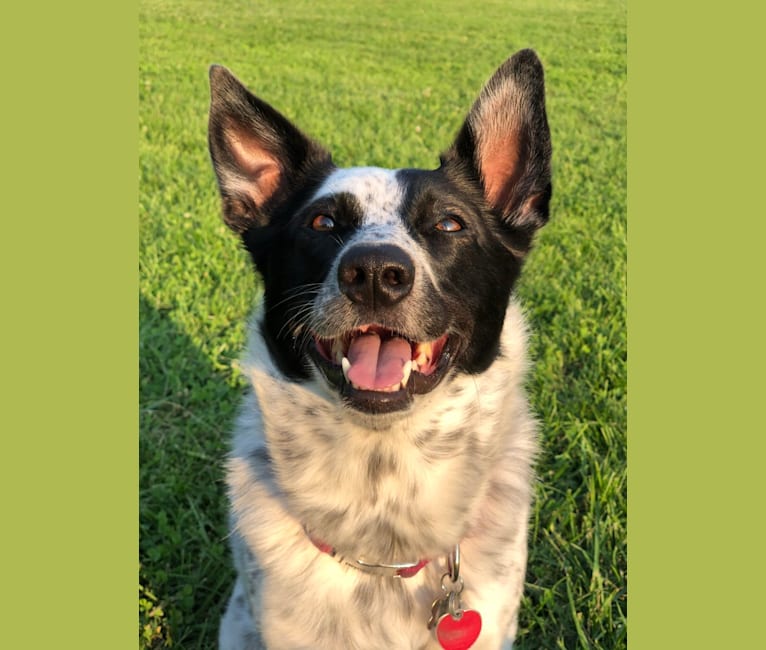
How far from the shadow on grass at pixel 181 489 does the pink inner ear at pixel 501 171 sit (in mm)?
2106

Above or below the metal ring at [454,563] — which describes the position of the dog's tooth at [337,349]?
above

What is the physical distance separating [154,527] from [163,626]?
0.57 meters

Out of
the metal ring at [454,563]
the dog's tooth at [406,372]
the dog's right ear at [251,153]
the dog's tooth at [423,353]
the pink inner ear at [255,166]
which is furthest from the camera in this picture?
the pink inner ear at [255,166]

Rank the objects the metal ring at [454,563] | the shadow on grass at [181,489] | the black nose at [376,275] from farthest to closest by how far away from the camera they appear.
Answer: the shadow on grass at [181,489] → the metal ring at [454,563] → the black nose at [376,275]

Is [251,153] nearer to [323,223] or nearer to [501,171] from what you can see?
[323,223]

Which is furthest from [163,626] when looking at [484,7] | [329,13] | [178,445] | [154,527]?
[329,13]

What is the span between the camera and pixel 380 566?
2527 millimetres

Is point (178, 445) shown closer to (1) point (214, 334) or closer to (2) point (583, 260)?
(1) point (214, 334)

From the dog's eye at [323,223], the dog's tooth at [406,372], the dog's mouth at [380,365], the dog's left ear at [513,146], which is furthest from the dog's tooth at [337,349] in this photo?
the dog's left ear at [513,146]

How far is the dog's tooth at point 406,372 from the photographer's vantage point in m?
2.32

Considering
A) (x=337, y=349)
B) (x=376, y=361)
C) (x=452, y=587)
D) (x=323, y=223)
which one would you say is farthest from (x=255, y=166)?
(x=452, y=587)

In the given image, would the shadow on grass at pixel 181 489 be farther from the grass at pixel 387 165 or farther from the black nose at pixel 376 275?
the black nose at pixel 376 275

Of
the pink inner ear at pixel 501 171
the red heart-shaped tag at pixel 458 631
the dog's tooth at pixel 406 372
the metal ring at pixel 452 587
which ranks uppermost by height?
the pink inner ear at pixel 501 171

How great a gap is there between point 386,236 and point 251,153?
87 centimetres
